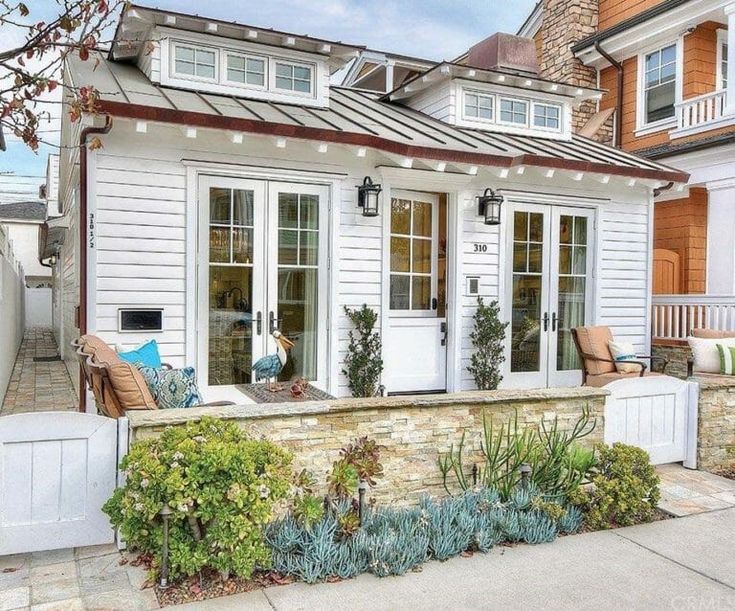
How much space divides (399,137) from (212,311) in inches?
107

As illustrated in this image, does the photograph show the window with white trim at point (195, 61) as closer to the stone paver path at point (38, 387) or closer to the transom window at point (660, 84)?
the stone paver path at point (38, 387)

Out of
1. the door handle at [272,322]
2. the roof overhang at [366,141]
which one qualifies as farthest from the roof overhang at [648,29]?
the door handle at [272,322]

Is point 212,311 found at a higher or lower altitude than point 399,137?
lower

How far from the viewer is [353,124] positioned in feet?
22.4

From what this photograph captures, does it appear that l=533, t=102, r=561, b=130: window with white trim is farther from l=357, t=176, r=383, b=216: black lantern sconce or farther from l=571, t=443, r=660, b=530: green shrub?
l=571, t=443, r=660, b=530: green shrub

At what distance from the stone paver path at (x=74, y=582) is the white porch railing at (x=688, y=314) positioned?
322 inches

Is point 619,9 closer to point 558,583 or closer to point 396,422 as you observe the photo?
point 396,422

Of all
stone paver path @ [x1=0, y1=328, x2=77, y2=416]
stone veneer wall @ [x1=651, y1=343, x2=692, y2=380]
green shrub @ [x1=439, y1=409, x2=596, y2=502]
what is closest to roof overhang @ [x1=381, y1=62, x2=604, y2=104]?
stone veneer wall @ [x1=651, y1=343, x2=692, y2=380]

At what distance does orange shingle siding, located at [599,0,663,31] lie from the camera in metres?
12.4

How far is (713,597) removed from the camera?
10.3ft

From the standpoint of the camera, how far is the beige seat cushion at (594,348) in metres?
7.48

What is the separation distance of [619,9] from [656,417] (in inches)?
423

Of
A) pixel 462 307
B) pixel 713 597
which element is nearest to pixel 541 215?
pixel 462 307

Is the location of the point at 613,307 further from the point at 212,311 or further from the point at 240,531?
the point at 240,531
